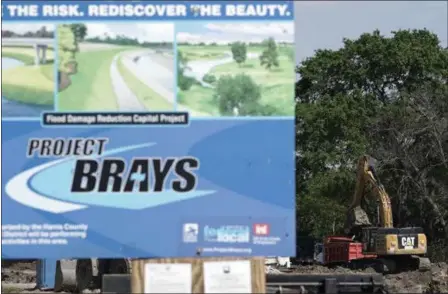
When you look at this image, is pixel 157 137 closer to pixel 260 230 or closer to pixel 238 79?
pixel 238 79

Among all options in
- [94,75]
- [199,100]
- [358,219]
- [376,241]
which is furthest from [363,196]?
[94,75]

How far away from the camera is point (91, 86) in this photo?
8375 mm

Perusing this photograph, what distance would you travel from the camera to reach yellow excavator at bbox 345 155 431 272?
27.2m

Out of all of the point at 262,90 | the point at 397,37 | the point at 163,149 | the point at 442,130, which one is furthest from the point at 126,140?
the point at 397,37

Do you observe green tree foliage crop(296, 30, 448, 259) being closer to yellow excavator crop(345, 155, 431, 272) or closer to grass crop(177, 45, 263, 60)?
yellow excavator crop(345, 155, 431, 272)

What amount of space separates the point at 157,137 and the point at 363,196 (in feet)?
77.9

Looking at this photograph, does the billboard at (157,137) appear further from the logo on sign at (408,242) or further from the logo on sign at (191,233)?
the logo on sign at (408,242)

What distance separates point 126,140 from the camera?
8.28 meters

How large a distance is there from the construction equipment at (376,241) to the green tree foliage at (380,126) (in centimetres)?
986

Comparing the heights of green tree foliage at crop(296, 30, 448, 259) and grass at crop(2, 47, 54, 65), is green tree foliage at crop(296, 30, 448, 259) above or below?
above

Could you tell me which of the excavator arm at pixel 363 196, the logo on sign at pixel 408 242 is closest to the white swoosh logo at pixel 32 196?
the logo on sign at pixel 408 242

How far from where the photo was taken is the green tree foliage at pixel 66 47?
8344mm

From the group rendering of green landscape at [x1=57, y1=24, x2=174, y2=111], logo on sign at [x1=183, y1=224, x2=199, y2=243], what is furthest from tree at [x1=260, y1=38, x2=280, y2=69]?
logo on sign at [x1=183, y1=224, x2=199, y2=243]

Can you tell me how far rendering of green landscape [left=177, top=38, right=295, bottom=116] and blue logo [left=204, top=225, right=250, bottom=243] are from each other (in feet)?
3.94
